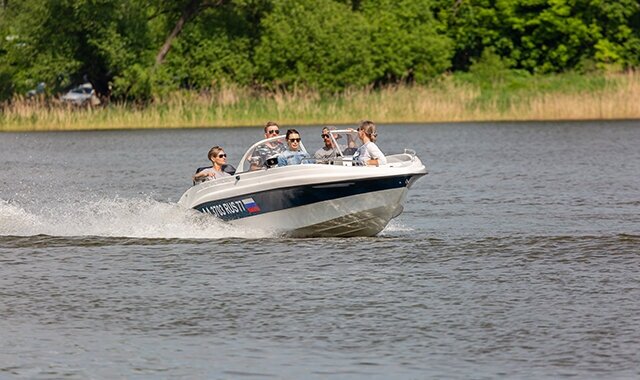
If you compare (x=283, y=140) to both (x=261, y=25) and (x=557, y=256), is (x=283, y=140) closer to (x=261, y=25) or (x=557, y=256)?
(x=557, y=256)

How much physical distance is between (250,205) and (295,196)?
69 cm

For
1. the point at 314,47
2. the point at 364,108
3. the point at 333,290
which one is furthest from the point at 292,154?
the point at 314,47

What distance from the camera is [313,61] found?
219ft

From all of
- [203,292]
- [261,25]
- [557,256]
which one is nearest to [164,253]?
[203,292]

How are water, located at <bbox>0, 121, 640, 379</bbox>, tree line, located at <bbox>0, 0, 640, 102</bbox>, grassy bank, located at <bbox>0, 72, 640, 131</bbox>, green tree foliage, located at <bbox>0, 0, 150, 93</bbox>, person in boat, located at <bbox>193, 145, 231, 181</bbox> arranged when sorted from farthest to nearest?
tree line, located at <bbox>0, 0, 640, 102</bbox> → green tree foliage, located at <bbox>0, 0, 150, 93</bbox> → grassy bank, located at <bbox>0, 72, 640, 131</bbox> → person in boat, located at <bbox>193, 145, 231, 181</bbox> → water, located at <bbox>0, 121, 640, 379</bbox>

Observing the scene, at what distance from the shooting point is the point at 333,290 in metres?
16.7

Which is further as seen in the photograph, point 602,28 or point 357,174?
point 602,28

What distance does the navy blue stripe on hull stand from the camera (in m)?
19.6

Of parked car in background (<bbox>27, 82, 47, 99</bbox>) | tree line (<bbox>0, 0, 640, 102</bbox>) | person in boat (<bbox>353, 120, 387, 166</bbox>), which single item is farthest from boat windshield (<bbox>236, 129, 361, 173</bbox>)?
parked car in background (<bbox>27, 82, 47, 99</bbox>)

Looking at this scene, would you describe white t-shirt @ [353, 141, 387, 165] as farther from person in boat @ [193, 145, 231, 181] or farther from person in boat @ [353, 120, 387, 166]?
person in boat @ [193, 145, 231, 181]

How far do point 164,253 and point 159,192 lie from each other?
10.2 metres

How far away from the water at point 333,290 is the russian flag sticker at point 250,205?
45 centimetres

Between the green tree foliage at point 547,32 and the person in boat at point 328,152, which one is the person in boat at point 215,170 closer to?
the person in boat at point 328,152

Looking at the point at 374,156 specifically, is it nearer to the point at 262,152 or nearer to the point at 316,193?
the point at 316,193
